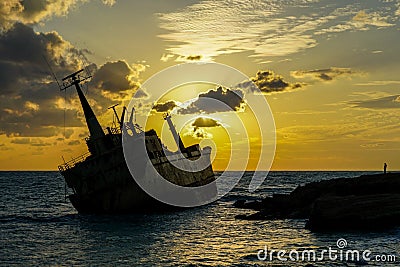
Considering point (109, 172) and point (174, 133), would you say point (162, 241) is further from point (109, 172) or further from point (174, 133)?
point (174, 133)

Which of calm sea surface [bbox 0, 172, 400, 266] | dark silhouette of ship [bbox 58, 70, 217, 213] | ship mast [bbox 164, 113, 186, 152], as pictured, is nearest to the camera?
calm sea surface [bbox 0, 172, 400, 266]

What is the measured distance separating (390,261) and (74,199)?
96.3ft

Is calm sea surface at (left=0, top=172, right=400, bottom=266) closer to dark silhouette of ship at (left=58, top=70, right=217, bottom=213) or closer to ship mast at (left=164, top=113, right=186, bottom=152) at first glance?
dark silhouette of ship at (left=58, top=70, right=217, bottom=213)

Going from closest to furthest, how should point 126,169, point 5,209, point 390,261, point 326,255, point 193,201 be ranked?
point 390,261 < point 326,255 < point 126,169 < point 193,201 < point 5,209

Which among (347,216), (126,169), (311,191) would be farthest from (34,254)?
(311,191)

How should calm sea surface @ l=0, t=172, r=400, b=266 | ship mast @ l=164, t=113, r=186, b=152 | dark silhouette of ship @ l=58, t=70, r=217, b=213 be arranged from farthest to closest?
ship mast @ l=164, t=113, r=186, b=152 → dark silhouette of ship @ l=58, t=70, r=217, b=213 → calm sea surface @ l=0, t=172, r=400, b=266

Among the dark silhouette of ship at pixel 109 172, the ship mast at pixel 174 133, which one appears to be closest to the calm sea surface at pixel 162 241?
the dark silhouette of ship at pixel 109 172

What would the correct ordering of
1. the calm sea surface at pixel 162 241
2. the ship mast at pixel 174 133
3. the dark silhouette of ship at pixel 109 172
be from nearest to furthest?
the calm sea surface at pixel 162 241 < the dark silhouette of ship at pixel 109 172 < the ship mast at pixel 174 133

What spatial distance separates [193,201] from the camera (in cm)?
5359

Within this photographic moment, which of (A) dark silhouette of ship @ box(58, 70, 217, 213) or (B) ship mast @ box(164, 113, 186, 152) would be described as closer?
(A) dark silhouette of ship @ box(58, 70, 217, 213)

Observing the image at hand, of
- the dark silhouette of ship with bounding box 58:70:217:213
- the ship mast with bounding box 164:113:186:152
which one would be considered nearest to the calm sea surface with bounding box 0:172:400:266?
the dark silhouette of ship with bounding box 58:70:217:213

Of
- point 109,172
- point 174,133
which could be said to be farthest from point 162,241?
point 174,133

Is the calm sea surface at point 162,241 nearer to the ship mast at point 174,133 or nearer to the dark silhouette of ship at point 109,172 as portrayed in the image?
the dark silhouette of ship at point 109,172

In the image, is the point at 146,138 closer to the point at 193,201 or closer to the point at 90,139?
the point at 90,139
